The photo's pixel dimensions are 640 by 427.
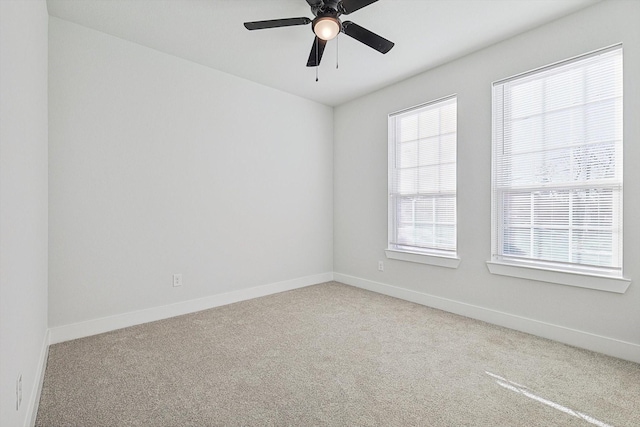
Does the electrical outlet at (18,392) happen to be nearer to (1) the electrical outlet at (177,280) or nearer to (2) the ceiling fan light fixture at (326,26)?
(1) the electrical outlet at (177,280)

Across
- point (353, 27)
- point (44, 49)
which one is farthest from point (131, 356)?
point (353, 27)

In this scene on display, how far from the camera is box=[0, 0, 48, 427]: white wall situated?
4.12 feet

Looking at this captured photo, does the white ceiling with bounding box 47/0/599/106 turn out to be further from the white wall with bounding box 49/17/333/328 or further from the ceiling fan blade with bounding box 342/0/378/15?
the ceiling fan blade with bounding box 342/0/378/15

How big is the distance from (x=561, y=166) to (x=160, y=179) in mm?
3760

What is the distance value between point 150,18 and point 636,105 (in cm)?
387

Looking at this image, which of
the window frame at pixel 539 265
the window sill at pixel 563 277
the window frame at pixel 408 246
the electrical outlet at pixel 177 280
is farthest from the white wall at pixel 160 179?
the window sill at pixel 563 277

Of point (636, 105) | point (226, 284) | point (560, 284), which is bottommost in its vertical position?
point (226, 284)

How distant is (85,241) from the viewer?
9.17 feet

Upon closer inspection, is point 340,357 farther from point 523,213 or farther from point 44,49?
point 44,49

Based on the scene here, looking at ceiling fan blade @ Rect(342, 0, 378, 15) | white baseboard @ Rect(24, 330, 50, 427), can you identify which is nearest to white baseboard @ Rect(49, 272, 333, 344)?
white baseboard @ Rect(24, 330, 50, 427)

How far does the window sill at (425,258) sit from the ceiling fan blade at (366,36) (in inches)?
88.2

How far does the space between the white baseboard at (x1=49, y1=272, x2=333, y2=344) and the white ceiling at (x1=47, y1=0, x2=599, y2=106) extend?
263cm

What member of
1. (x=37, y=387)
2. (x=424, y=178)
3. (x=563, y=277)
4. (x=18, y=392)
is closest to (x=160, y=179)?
(x=37, y=387)

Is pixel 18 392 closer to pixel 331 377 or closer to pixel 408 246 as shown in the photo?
pixel 331 377
